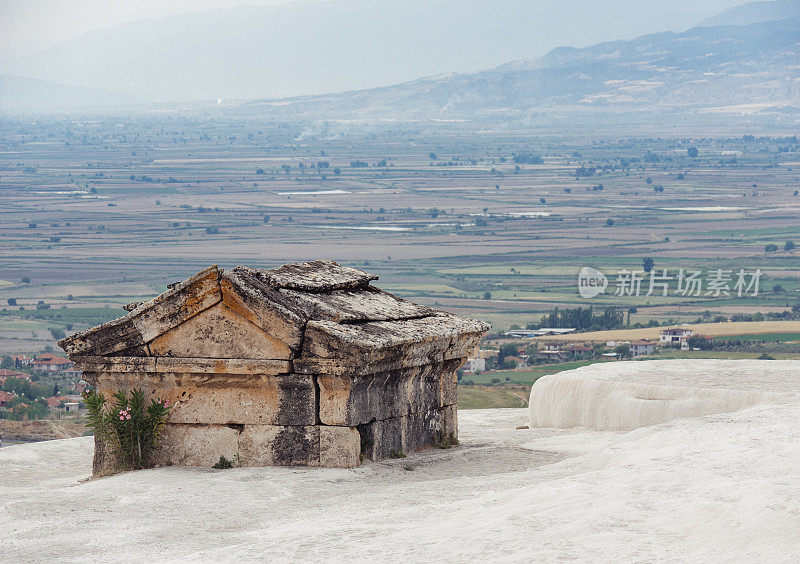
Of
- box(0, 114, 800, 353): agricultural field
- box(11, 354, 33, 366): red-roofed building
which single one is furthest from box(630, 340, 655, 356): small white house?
box(11, 354, 33, 366): red-roofed building

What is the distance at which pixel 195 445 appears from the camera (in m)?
12.6

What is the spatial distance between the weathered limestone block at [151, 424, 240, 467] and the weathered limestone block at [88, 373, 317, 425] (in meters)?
0.08

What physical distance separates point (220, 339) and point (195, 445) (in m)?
1.06

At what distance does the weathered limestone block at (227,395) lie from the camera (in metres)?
12.3

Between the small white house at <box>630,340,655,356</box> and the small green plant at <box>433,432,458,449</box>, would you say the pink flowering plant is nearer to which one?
the small green plant at <box>433,432,458,449</box>

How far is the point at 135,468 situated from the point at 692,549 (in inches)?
252

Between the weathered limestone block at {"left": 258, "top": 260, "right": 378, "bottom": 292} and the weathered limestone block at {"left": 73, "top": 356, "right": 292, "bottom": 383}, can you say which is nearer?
the weathered limestone block at {"left": 73, "top": 356, "right": 292, "bottom": 383}

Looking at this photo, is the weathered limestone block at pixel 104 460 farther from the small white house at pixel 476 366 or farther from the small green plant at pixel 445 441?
the small white house at pixel 476 366

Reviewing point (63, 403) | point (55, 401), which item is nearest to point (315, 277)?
point (63, 403)

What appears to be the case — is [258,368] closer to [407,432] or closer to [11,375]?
[407,432]

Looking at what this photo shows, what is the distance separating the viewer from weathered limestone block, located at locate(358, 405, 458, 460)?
1264 centimetres

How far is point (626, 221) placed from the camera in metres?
158

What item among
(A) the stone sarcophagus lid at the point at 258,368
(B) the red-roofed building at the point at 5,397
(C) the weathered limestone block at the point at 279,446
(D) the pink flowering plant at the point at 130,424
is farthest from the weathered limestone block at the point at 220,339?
(B) the red-roofed building at the point at 5,397

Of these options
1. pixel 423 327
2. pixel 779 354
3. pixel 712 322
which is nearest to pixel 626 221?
pixel 712 322
